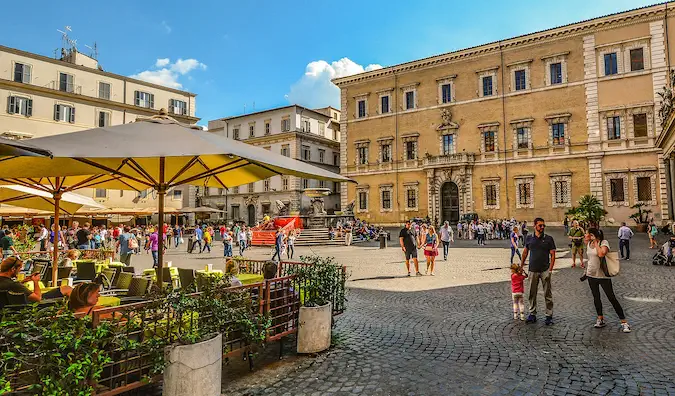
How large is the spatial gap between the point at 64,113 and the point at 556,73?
44110mm

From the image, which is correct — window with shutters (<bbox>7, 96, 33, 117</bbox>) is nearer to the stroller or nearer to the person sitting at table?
the person sitting at table

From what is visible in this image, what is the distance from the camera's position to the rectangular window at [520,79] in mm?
34312

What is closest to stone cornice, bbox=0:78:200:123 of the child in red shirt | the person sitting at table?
the person sitting at table

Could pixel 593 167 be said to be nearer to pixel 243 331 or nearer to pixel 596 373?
pixel 596 373

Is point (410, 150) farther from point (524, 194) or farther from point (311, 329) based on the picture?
point (311, 329)

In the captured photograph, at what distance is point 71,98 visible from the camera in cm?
3834

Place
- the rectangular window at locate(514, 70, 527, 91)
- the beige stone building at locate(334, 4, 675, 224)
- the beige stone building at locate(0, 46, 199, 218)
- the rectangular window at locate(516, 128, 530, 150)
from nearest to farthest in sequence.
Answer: the beige stone building at locate(334, 4, 675, 224), the rectangular window at locate(516, 128, 530, 150), the rectangular window at locate(514, 70, 527, 91), the beige stone building at locate(0, 46, 199, 218)

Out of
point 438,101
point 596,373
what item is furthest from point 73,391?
point 438,101

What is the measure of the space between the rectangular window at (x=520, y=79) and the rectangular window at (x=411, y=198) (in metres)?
12.8

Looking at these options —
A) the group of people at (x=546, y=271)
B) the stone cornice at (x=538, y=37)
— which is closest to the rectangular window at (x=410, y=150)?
the stone cornice at (x=538, y=37)

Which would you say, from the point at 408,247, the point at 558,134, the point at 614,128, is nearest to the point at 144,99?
the point at 408,247

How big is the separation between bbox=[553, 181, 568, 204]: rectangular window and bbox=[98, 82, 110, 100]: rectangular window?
4287 cm

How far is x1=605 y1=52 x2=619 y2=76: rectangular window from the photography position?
3083 centimetres

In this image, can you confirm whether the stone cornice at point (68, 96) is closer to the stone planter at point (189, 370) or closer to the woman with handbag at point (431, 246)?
the woman with handbag at point (431, 246)
